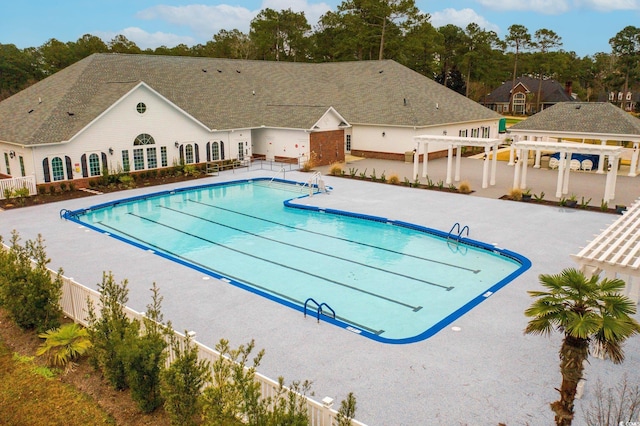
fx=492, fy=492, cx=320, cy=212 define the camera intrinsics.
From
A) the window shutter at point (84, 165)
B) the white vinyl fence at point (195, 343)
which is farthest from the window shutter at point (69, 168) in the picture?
the white vinyl fence at point (195, 343)

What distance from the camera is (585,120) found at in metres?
31.8

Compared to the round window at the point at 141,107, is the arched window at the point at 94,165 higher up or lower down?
lower down

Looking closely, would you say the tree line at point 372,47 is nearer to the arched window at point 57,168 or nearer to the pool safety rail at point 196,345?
the arched window at point 57,168

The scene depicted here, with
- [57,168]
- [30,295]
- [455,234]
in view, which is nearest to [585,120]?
[455,234]

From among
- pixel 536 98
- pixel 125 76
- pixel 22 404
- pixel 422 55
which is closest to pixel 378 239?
Answer: pixel 22 404

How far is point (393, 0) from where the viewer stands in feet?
194

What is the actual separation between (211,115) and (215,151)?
2693mm

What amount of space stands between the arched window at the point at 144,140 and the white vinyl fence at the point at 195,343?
1843cm

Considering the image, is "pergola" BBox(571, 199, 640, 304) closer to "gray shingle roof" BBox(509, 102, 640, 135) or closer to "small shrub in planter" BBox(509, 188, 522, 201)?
"small shrub in planter" BBox(509, 188, 522, 201)

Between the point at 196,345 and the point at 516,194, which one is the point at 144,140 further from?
the point at 196,345

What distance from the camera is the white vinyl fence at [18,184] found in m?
24.6

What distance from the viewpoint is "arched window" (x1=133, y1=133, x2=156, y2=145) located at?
29.8 meters

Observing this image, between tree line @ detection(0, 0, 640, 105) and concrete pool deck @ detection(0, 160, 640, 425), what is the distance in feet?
155

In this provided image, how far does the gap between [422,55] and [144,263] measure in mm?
58389
